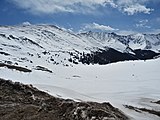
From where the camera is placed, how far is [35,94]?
3522 cm

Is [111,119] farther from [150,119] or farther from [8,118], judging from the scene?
[8,118]

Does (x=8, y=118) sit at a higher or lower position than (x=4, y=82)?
lower

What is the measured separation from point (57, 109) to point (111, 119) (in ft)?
16.2

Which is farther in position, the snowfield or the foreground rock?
the snowfield

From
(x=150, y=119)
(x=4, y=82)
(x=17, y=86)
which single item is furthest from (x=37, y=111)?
(x=4, y=82)

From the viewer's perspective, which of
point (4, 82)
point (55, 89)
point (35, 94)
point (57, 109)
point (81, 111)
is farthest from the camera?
point (55, 89)

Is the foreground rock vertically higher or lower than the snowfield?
lower

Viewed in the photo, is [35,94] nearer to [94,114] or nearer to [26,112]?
[26,112]

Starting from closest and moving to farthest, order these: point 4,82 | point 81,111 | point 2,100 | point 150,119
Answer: point 81,111 < point 150,119 < point 2,100 < point 4,82

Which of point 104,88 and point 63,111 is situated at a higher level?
point 104,88

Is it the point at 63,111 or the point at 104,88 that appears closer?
the point at 63,111

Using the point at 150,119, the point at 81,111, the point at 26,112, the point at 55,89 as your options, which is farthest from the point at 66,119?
the point at 55,89

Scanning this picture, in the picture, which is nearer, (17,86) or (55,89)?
(17,86)

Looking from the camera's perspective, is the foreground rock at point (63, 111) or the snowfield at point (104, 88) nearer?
the foreground rock at point (63, 111)
